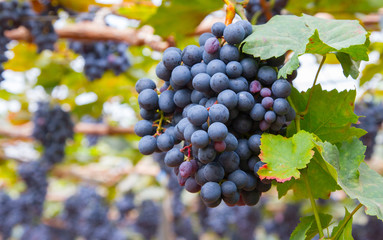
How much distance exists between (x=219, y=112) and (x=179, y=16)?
0.97m

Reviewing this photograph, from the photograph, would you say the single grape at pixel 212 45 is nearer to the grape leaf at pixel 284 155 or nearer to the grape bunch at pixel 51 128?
the grape leaf at pixel 284 155

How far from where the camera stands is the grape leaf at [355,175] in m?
0.68

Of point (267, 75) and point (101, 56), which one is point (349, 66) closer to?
point (267, 75)

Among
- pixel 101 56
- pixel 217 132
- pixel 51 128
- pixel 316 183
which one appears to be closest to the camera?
pixel 217 132

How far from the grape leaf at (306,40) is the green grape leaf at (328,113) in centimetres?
8

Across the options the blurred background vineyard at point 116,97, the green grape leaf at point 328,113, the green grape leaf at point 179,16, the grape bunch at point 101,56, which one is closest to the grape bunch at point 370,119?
the blurred background vineyard at point 116,97

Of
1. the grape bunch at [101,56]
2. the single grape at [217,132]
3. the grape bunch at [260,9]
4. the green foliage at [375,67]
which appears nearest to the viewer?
the single grape at [217,132]

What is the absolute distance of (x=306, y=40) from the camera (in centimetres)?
71

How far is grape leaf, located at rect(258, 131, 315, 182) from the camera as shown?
2.21 feet

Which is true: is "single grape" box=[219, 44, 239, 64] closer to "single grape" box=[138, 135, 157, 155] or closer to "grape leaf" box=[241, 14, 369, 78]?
"grape leaf" box=[241, 14, 369, 78]

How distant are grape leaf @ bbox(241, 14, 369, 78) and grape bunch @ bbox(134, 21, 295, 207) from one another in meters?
0.03

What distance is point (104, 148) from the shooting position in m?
4.62

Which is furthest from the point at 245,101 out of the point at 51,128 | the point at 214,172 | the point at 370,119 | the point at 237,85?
the point at 51,128

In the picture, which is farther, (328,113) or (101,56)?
(101,56)
